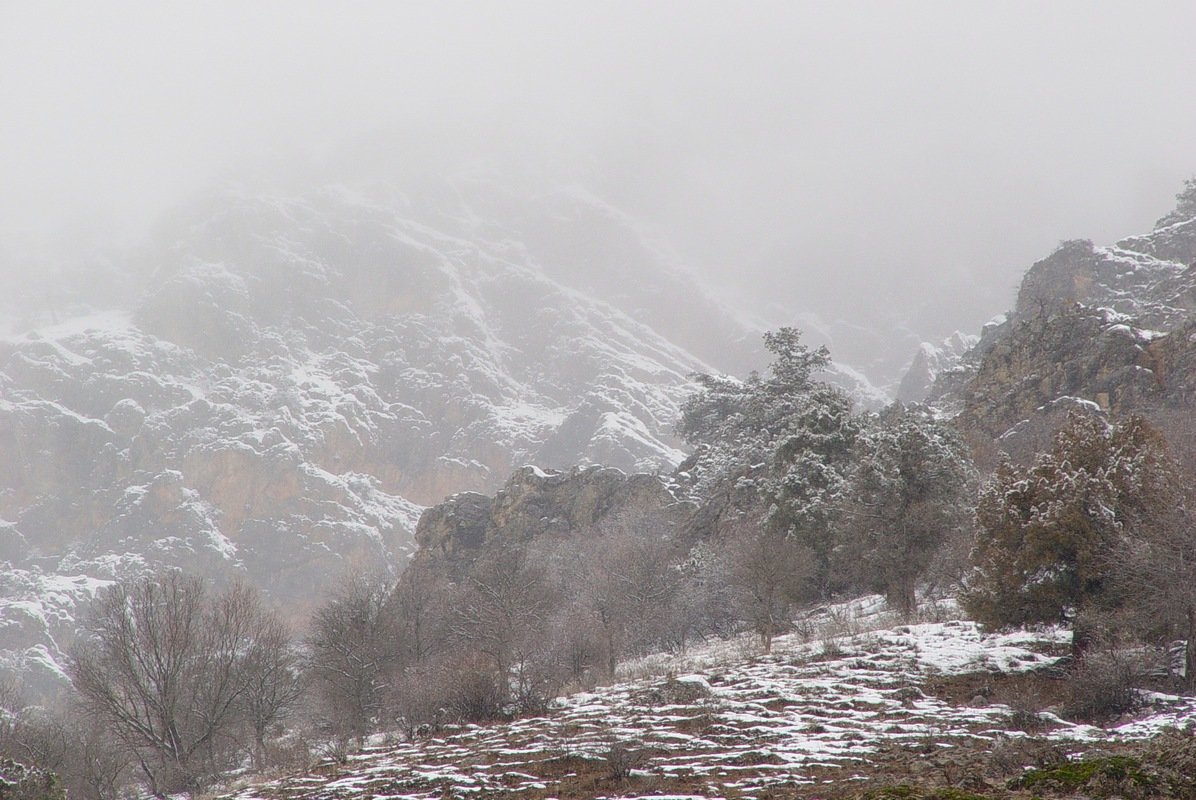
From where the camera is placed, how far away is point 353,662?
40812mm

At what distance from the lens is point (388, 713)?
3772 cm

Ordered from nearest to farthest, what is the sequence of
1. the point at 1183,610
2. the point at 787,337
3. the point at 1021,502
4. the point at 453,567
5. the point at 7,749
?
the point at 1183,610
the point at 1021,502
the point at 7,749
the point at 787,337
the point at 453,567

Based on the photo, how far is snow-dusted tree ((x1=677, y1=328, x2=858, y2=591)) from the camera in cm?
4191

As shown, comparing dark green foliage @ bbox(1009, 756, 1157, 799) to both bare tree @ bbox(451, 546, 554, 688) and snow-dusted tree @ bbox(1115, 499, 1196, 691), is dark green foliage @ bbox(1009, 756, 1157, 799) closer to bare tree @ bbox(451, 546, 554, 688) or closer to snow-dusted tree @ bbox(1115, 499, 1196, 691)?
snow-dusted tree @ bbox(1115, 499, 1196, 691)

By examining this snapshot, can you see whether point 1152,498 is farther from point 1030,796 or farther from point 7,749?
point 7,749

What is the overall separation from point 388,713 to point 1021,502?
27941 millimetres

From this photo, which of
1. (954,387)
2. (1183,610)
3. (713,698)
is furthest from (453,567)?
(1183,610)

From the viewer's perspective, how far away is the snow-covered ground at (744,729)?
1309 cm

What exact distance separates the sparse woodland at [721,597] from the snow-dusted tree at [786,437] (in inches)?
6.2

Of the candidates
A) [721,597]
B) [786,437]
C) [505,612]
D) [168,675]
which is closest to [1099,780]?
[505,612]

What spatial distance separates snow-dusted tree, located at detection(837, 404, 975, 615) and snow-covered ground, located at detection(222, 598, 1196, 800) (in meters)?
8.53

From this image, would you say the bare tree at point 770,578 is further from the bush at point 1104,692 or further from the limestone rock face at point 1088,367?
the limestone rock face at point 1088,367

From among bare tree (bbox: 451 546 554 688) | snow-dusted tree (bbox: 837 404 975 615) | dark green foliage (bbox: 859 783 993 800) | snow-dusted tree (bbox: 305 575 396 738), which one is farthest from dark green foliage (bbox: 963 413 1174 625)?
snow-dusted tree (bbox: 305 575 396 738)

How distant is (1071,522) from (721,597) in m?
28.1
